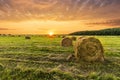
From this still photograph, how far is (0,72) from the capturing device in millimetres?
12742

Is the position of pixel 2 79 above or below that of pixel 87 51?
below

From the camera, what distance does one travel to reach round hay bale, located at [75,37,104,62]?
49.1ft

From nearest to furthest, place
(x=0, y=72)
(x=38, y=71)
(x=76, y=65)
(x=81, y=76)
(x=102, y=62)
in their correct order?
(x=81, y=76) < (x=38, y=71) < (x=0, y=72) < (x=76, y=65) < (x=102, y=62)

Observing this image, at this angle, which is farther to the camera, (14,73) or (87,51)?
(87,51)

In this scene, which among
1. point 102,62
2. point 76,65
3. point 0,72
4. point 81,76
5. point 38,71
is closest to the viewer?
point 81,76

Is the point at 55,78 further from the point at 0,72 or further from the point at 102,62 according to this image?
the point at 102,62

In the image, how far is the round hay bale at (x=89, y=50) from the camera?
15.0m

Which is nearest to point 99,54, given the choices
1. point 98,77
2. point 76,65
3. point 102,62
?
point 102,62

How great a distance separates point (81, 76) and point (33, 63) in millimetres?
4288

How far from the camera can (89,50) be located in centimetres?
1509

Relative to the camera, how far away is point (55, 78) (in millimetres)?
11070

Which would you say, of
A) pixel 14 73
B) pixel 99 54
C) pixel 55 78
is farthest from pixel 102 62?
pixel 14 73

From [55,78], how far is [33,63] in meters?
3.51

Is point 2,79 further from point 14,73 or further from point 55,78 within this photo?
point 55,78
